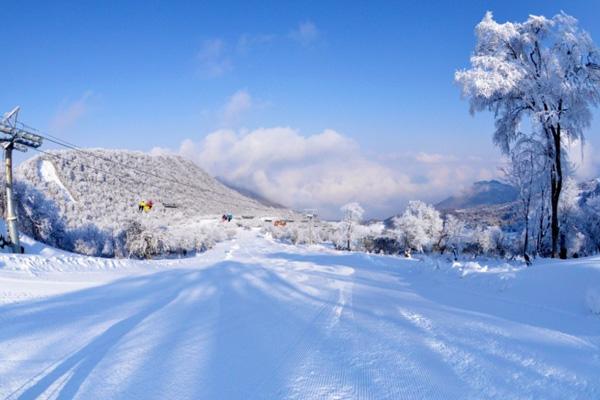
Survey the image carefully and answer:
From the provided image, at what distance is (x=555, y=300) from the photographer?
246 inches

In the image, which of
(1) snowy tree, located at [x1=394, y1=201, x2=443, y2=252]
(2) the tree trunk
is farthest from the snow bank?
(1) snowy tree, located at [x1=394, y1=201, x2=443, y2=252]

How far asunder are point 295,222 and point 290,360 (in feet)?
281

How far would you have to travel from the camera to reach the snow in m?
70.4

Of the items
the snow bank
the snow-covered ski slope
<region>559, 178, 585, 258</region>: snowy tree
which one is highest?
<region>559, 178, 585, 258</region>: snowy tree

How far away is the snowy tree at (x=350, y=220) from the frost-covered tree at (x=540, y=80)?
52.8m

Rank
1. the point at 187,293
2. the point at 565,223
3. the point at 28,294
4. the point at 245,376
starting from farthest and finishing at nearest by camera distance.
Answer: the point at 565,223, the point at 187,293, the point at 28,294, the point at 245,376

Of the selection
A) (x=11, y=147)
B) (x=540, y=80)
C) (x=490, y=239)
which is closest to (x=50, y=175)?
(x=11, y=147)

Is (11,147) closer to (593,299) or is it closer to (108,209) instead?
(593,299)

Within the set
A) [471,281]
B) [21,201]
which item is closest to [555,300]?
[471,281]

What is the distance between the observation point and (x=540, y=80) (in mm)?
11453

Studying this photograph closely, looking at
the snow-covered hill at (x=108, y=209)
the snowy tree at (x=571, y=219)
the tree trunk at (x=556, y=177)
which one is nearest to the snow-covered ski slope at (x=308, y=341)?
the tree trunk at (x=556, y=177)

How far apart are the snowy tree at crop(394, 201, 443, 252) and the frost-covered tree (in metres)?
44.5

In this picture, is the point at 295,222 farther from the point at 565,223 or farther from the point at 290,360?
the point at 290,360

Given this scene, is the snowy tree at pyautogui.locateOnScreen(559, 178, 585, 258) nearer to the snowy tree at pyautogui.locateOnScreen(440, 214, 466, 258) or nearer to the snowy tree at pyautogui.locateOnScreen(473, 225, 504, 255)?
the snowy tree at pyautogui.locateOnScreen(473, 225, 504, 255)
